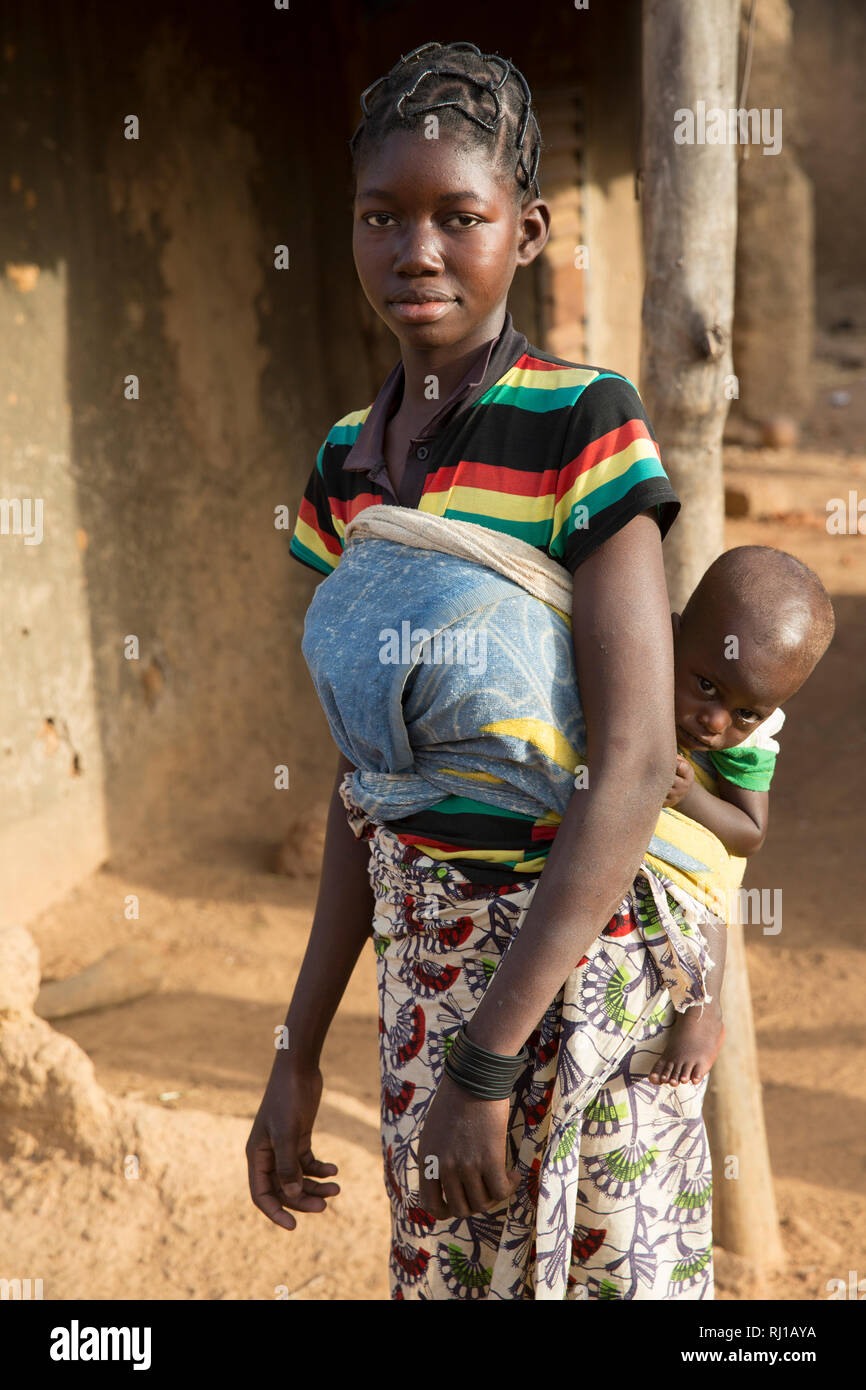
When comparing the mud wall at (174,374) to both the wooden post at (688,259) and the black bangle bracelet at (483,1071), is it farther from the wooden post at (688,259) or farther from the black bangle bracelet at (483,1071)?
the black bangle bracelet at (483,1071)

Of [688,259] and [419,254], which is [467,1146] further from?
[688,259]

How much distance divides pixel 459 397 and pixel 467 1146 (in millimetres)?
821

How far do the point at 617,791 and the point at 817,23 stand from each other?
52.2 feet

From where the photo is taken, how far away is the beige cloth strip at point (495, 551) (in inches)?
50.9

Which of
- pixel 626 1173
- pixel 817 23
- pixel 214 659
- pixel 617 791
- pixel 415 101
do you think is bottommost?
pixel 626 1173

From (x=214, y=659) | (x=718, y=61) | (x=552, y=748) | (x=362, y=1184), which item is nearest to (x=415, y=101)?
(x=552, y=748)

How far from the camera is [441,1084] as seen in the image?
4.27 ft

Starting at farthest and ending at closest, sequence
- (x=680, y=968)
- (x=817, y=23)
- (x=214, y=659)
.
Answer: (x=817, y=23), (x=214, y=659), (x=680, y=968)

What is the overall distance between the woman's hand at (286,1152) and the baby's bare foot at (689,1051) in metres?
0.50

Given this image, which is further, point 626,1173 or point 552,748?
point 626,1173

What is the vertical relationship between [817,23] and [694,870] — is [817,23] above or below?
above

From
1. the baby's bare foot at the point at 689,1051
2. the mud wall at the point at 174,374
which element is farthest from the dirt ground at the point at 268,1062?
the baby's bare foot at the point at 689,1051

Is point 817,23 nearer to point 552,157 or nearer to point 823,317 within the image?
point 823,317

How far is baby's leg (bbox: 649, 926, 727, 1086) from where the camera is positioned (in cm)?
140
